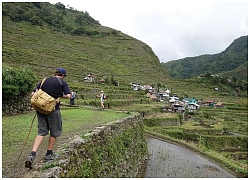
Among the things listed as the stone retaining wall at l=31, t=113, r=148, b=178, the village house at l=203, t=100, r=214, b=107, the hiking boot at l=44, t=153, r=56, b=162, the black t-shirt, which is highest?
the black t-shirt

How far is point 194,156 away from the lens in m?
16.3

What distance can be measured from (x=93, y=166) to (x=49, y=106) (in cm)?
270

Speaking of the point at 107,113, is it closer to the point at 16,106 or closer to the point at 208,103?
the point at 16,106

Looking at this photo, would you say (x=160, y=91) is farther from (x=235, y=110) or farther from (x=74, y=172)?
(x=74, y=172)

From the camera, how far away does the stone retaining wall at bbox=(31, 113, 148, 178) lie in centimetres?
493

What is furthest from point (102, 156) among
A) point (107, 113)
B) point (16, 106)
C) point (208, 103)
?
point (208, 103)

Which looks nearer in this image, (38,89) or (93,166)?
(38,89)

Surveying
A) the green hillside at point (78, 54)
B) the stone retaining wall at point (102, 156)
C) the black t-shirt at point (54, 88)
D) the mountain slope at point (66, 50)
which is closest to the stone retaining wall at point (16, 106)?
the stone retaining wall at point (102, 156)

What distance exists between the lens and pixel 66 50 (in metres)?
67.9

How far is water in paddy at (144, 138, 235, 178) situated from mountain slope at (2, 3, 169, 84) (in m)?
25.4

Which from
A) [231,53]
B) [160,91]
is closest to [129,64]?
[160,91]

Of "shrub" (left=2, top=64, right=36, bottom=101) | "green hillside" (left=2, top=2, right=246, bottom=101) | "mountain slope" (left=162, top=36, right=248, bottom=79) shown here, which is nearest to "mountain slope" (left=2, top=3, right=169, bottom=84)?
"green hillside" (left=2, top=2, right=246, bottom=101)

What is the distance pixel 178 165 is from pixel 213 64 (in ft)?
515

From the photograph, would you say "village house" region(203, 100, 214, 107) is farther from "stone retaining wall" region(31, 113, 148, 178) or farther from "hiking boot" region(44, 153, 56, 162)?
"hiking boot" region(44, 153, 56, 162)
